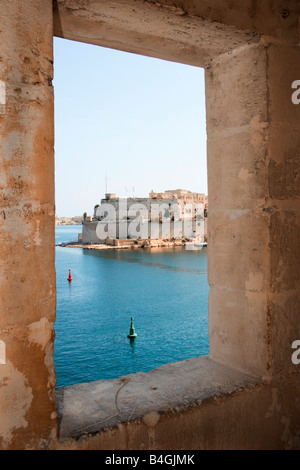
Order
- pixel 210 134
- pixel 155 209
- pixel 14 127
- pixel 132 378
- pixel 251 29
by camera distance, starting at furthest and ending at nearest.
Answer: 1. pixel 155 209
2. pixel 210 134
3. pixel 132 378
4. pixel 251 29
5. pixel 14 127

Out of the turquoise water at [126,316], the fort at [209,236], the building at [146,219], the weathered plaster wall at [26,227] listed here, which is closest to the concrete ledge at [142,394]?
the fort at [209,236]

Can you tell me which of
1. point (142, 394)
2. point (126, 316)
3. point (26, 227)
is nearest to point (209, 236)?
point (142, 394)

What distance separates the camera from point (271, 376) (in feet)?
6.01

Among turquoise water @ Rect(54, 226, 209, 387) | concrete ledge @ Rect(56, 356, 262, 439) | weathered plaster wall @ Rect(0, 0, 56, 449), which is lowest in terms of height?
turquoise water @ Rect(54, 226, 209, 387)

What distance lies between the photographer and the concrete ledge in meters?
1.51

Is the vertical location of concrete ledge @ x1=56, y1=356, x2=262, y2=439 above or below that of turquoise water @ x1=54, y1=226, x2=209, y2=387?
above

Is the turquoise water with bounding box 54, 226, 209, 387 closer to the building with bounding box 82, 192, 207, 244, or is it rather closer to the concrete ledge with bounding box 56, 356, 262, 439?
the building with bounding box 82, 192, 207, 244

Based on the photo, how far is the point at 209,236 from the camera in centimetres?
209

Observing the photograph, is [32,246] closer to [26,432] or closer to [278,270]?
[26,432]

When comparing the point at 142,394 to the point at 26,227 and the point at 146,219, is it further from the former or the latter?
the point at 146,219

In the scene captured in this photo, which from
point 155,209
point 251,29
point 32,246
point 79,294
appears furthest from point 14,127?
point 155,209

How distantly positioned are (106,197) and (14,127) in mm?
50384

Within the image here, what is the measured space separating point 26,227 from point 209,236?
3.47ft

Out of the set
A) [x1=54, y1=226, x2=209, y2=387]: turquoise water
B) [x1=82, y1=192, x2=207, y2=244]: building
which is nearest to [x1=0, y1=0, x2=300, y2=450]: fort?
[x1=54, y1=226, x2=209, y2=387]: turquoise water
